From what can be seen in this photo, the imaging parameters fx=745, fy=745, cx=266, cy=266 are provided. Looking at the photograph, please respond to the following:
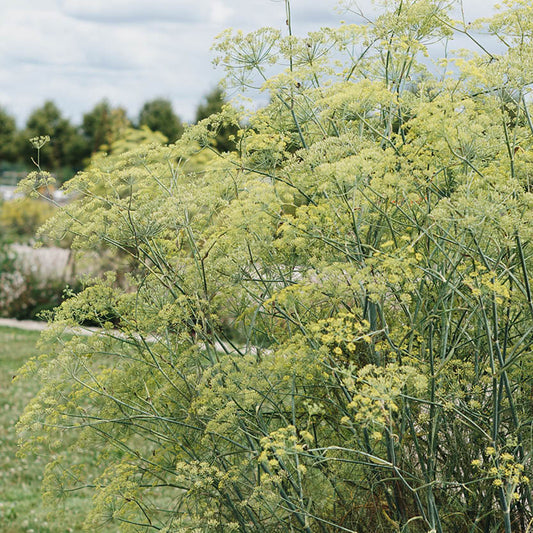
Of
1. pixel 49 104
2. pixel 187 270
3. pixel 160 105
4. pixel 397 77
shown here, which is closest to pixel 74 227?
pixel 187 270

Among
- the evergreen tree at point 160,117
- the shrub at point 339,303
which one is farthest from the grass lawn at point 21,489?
the evergreen tree at point 160,117

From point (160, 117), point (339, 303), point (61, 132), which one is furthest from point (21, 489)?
point (61, 132)

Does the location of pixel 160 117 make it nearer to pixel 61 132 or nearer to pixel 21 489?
pixel 61 132

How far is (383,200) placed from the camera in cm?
312

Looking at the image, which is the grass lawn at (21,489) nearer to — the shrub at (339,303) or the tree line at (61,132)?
the shrub at (339,303)

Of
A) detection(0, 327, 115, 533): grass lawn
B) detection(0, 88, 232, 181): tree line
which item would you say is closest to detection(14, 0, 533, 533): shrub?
detection(0, 327, 115, 533): grass lawn

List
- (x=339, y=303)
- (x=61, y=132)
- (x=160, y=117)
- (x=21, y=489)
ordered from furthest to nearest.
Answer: (x=61, y=132) < (x=160, y=117) < (x=21, y=489) < (x=339, y=303)

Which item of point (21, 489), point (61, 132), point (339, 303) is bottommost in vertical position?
point (21, 489)

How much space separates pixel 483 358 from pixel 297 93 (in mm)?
1476

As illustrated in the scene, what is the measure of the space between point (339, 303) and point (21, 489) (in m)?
4.50

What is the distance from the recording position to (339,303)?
3375mm

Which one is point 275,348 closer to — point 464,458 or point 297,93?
point 464,458

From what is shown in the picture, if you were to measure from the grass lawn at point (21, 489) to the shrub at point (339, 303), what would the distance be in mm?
1093

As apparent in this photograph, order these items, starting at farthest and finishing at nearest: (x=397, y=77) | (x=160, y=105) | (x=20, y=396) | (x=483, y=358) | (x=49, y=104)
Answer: (x=49, y=104)
(x=160, y=105)
(x=20, y=396)
(x=397, y=77)
(x=483, y=358)
